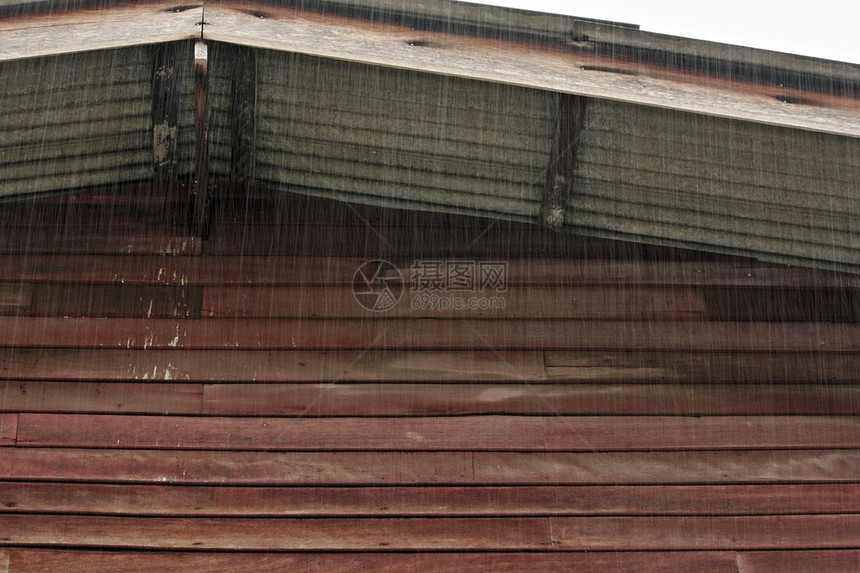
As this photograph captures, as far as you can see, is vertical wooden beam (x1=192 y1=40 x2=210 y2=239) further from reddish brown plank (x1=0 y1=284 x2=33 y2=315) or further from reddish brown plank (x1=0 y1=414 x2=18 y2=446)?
reddish brown plank (x1=0 y1=414 x2=18 y2=446)

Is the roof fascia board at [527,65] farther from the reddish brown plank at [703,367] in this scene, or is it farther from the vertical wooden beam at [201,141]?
the reddish brown plank at [703,367]

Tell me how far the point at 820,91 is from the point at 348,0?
2.14m

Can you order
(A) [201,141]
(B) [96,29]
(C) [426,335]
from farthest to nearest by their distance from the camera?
1. (C) [426,335]
2. (A) [201,141]
3. (B) [96,29]

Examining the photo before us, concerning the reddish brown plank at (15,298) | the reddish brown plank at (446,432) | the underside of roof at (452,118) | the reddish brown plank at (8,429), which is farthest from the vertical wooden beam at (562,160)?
the reddish brown plank at (8,429)

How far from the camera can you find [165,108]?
413 centimetres

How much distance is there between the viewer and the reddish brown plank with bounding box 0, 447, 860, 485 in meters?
4.35

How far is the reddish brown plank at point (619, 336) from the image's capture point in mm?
4680

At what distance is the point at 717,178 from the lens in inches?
166

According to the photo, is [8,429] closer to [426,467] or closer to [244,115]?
[244,115]

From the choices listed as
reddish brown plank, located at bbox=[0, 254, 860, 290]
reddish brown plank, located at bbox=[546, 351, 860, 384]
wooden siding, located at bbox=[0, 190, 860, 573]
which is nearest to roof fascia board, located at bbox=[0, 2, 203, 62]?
wooden siding, located at bbox=[0, 190, 860, 573]

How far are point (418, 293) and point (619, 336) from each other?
3.55ft

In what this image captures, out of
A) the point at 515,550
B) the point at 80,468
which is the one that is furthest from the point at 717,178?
the point at 80,468

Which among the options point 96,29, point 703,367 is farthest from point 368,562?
point 96,29

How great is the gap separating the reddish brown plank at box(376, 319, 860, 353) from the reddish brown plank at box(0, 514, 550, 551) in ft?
2.98
